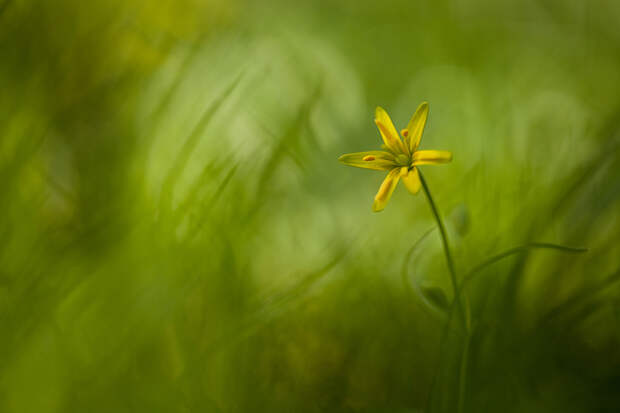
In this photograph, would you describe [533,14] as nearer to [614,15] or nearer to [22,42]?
[614,15]

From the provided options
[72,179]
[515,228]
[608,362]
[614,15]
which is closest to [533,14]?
[614,15]

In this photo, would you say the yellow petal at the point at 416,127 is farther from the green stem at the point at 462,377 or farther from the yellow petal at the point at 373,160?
the green stem at the point at 462,377

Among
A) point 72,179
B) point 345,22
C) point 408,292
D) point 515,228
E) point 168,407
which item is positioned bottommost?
point 168,407

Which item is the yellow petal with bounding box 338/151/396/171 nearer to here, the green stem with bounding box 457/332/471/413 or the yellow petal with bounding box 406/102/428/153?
the yellow petal with bounding box 406/102/428/153

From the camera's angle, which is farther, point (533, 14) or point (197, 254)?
point (533, 14)

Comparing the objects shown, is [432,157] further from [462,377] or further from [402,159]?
[462,377]

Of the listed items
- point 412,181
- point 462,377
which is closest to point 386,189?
point 412,181

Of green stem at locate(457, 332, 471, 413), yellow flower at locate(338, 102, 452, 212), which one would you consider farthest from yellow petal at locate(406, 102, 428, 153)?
green stem at locate(457, 332, 471, 413)
